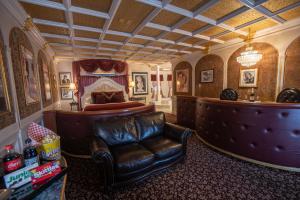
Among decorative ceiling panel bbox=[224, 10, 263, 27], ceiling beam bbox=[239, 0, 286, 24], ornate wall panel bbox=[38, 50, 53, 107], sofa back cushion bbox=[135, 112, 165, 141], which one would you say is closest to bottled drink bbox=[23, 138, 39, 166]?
sofa back cushion bbox=[135, 112, 165, 141]

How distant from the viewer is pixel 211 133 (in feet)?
10.4

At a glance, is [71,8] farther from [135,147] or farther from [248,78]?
[248,78]

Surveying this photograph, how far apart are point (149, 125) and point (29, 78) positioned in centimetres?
262

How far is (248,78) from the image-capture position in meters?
3.93

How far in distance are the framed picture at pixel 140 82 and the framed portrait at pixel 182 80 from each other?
214 cm

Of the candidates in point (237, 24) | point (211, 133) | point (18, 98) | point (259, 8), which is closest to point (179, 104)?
point (211, 133)

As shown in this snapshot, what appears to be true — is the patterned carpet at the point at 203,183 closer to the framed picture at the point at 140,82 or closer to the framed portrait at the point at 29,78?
the framed portrait at the point at 29,78

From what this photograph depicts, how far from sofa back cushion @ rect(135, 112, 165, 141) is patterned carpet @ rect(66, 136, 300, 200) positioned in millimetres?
733

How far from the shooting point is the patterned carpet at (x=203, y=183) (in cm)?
178

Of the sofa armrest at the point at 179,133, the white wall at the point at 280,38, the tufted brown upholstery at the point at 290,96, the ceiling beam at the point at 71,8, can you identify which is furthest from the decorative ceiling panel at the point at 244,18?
the ceiling beam at the point at 71,8

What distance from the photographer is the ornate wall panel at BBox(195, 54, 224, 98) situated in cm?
469

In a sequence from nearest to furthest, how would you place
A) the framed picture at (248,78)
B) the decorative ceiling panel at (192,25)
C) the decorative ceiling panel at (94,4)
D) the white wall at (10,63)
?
the white wall at (10,63) < the decorative ceiling panel at (94,4) < the decorative ceiling panel at (192,25) < the framed picture at (248,78)

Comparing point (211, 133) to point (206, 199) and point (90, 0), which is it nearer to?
point (206, 199)

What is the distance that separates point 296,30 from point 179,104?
3.48 metres
